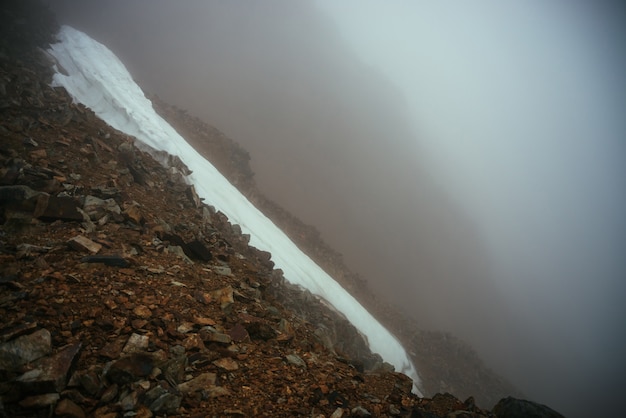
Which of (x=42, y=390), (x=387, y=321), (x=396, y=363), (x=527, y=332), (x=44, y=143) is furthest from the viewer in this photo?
(x=527, y=332)

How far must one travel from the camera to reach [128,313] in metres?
4.20

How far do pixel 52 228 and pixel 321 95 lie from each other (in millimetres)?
67172

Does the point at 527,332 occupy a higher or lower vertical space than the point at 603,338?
lower

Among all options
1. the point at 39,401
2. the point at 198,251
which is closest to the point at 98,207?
the point at 198,251

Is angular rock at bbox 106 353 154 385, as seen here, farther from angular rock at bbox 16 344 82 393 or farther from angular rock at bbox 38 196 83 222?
angular rock at bbox 38 196 83 222

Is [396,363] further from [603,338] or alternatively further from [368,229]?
[603,338]

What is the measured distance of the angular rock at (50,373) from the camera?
2.81 metres

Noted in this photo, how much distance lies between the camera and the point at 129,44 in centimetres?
4703

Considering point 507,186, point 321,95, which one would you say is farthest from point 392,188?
point 507,186

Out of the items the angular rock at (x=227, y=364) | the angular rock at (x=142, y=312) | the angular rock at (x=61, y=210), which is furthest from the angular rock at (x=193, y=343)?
the angular rock at (x=61, y=210)

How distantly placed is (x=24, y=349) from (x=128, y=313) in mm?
1169

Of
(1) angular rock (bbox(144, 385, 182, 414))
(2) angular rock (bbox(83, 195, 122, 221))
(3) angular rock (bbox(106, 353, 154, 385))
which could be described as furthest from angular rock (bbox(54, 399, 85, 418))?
(2) angular rock (bbox(83, 195, 122, 221))

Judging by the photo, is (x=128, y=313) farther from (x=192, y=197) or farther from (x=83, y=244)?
(x=192, y=197)

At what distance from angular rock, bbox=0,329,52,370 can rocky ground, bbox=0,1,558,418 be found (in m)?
0.01
